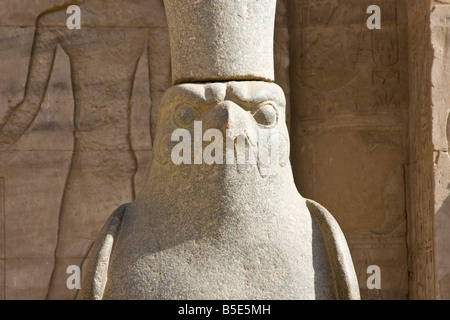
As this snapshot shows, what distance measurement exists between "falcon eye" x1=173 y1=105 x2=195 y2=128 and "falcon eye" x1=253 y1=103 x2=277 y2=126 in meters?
0.28

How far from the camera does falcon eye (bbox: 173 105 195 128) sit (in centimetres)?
391

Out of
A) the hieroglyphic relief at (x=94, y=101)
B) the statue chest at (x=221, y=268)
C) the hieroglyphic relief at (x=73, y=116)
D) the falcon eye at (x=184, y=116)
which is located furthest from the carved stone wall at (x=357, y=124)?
the falcon eye at (x=184, y=116)

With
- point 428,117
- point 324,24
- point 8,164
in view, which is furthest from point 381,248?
point 8,164

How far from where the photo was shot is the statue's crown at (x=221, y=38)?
155 inches

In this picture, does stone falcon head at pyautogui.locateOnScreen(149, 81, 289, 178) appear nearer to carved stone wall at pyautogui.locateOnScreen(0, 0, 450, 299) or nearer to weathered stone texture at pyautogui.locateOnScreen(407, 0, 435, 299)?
weathered stone texture at pyautogui.locateOnScreen(407, 0, 435, 299)

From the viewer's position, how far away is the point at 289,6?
7.09 metres

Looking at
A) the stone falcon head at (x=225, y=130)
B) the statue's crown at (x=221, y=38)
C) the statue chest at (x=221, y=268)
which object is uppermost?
the statue's crown at (x=221, y=38)

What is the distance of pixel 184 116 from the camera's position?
3.92 metres

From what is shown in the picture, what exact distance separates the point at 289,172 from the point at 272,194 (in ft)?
0.56

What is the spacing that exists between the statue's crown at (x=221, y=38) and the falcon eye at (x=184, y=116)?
0.50ft

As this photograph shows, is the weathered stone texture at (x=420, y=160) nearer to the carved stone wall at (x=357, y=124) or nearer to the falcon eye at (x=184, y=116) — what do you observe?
the carved stone wall at (x=357, y=124)

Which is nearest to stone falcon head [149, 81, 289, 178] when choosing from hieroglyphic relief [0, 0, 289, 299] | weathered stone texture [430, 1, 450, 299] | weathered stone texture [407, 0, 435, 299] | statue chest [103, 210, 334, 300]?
statue chest [103, 210, 334, 300]

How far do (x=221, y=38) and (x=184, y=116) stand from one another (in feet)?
1.25
